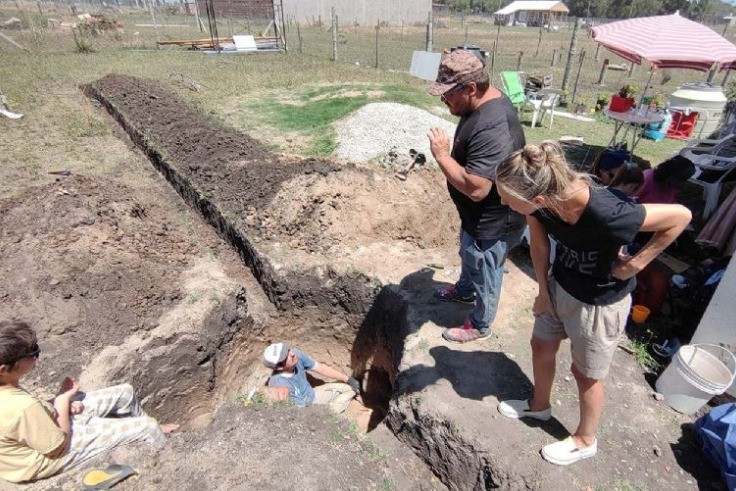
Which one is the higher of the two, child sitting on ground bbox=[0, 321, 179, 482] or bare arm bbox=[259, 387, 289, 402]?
child sitting on ground bbox=[0, 321, 179, 482]

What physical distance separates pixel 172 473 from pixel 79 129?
969cm

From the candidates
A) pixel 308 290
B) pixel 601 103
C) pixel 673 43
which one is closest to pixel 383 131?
pixel 308 290

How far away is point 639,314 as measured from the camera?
414 cm

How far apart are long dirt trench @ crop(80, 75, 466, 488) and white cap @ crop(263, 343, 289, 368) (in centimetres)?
75

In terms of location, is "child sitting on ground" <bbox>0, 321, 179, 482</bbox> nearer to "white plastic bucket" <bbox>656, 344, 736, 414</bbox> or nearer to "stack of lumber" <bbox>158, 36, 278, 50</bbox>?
"white plastic bucket" <bbox>656, 344, 736, 414</bbox>

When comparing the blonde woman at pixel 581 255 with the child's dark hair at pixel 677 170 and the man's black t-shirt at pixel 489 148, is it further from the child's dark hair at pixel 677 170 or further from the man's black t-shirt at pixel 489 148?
the child's dark hair at pixel 677 170

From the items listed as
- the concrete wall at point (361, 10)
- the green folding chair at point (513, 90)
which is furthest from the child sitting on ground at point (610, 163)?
the concrete wall at point (361, 10)

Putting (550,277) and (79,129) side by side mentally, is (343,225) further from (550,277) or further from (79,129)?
(79,129)

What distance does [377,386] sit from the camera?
17.8 ft

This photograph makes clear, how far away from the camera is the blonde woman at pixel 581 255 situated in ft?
6.98

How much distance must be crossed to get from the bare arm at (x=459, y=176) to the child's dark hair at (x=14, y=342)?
2.76 meters

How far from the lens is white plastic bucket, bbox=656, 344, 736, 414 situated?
10.4ft

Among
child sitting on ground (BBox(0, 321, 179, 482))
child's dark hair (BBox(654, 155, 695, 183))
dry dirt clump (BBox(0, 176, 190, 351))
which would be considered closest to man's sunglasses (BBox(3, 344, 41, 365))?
child sitting on ground (BBox(0, 321, 179, 482))

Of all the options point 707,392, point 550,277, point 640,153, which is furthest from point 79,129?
point 640,153
